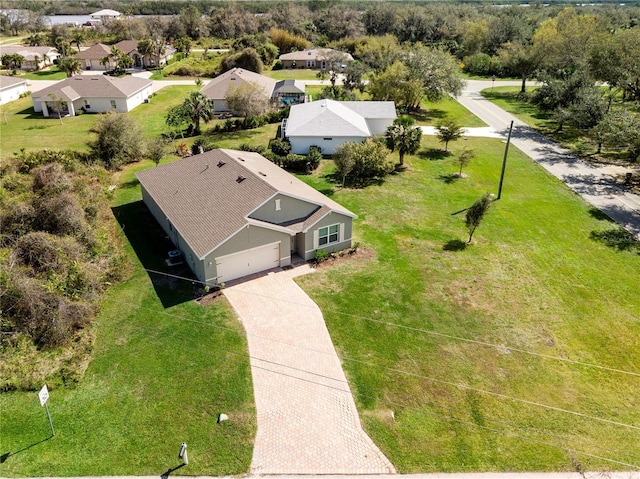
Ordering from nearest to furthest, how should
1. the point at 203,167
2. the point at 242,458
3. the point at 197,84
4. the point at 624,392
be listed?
the point at 242,458 → the point at 624,392 → the point at 203,167 → the point at 197,84

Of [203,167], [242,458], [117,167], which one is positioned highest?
[203,167]

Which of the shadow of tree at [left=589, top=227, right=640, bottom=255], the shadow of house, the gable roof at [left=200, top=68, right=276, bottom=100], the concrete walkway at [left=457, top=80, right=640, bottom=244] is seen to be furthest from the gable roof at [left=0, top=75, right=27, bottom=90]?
the shadow of tree at [left=589, top=227, right=640, bottom=255]

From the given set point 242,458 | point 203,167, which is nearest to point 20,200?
point 203,167

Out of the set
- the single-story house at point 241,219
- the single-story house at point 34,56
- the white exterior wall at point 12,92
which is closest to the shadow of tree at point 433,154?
the single-story house at point 241,219

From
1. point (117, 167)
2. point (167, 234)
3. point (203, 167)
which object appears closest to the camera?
point (167, 234)

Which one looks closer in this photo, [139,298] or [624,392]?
[624,392]

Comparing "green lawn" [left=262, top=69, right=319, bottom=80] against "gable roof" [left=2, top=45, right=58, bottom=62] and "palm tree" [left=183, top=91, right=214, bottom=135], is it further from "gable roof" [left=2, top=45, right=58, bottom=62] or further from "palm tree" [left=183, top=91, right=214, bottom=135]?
"gable roof" [left=2, top=45, right=58, bottom=62]

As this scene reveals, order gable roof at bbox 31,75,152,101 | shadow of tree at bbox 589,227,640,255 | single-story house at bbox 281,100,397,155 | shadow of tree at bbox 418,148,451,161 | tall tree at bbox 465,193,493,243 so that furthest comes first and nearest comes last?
1. gable roof at bbox 31,75,152,101
2. shadow of tree at bbox 418,148,451,161
3. single-story house at bbox 281,100,397,155
4. shadow of tree at bbox 589,227,640,255
5. tall tree at bbox 465,193,493,243

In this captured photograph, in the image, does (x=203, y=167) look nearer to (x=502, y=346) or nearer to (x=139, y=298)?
(x=139, y=298)
